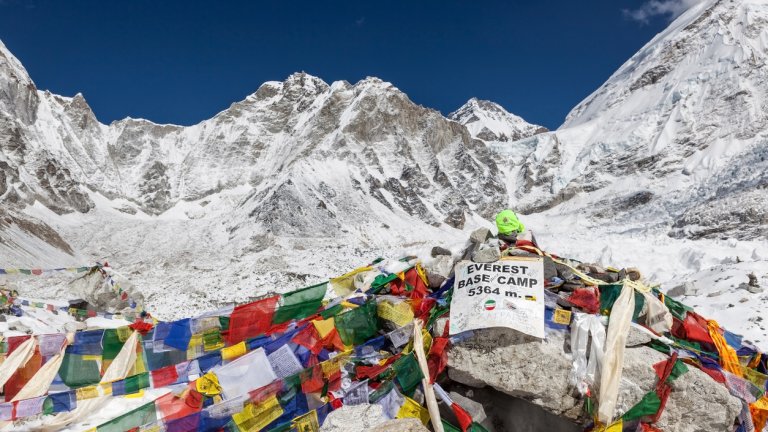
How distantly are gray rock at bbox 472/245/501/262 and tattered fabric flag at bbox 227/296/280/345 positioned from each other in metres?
3.54

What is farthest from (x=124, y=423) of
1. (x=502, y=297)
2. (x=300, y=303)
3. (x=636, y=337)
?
(x=636, y=337)

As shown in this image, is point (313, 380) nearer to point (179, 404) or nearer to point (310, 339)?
point (310, 339)

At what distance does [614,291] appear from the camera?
5746 millimetres

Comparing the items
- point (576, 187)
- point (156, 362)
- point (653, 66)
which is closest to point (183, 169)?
point (576, 187)

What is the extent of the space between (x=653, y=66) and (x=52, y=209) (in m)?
99.6

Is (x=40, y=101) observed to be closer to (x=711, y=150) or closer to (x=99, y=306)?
(x=99, y=306)

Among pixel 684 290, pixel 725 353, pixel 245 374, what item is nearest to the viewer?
pixel 245 374

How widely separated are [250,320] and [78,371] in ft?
8.34

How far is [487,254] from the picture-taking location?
5.84 meters

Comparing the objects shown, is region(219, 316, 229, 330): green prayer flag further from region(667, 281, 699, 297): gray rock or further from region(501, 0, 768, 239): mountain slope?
region(501, 0, 768, 239): mountain slope

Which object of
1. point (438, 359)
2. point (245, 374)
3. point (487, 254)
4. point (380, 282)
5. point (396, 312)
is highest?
point (380, 282)

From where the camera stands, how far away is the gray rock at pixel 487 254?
5.80 metres

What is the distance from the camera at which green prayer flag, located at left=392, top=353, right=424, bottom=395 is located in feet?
18.1

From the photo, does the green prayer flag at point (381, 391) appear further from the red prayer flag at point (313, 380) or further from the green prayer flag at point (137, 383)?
the green prayer flag at point (137, 383)
